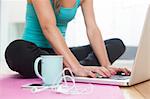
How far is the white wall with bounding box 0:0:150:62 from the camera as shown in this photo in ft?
9.36

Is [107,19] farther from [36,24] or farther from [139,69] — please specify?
[139,69]

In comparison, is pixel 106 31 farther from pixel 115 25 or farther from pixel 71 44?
pixel 71 44

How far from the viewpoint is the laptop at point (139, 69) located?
1.06m

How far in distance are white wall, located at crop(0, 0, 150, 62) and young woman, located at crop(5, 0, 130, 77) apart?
116cm

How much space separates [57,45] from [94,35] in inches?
16.2

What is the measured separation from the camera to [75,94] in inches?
40.5

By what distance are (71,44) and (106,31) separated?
0.35 metres

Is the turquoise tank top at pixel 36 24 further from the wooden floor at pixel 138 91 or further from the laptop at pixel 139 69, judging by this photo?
the wooden floor at pixel 138 91

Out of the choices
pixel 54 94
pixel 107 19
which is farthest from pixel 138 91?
pixel 107 19

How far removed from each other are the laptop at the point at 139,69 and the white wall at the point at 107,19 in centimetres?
157

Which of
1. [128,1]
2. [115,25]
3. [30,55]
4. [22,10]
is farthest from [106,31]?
[30,55]

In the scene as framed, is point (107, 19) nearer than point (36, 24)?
No

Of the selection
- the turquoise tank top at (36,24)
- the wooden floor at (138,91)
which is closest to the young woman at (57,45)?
the turquoise tank top at (36,24)

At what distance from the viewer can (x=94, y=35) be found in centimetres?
168
